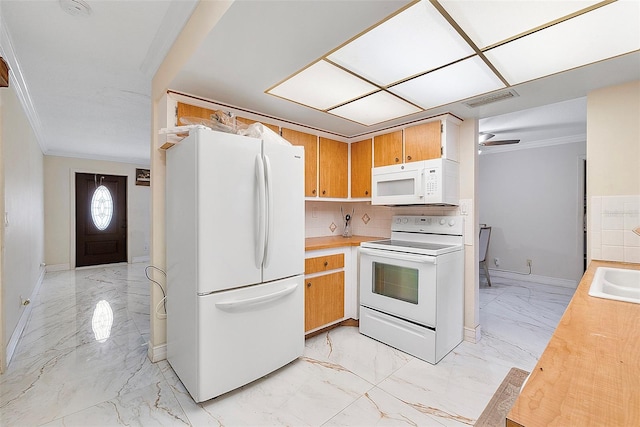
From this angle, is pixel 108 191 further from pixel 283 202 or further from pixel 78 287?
pixel 283 202

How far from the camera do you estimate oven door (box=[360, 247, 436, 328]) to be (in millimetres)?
2311

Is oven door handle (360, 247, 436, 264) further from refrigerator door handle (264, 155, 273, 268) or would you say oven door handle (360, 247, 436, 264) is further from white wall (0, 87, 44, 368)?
white wall (0, 87, 44, 368)

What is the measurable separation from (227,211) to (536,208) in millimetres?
5141

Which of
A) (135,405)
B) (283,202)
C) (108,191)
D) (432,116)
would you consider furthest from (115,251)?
(432,116)

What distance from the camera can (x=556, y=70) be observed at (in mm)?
1841

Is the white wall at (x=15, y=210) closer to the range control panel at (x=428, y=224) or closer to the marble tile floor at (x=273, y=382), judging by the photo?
the marble tile floor at (x=273, y=382)

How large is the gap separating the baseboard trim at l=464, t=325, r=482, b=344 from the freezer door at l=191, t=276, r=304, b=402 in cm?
163

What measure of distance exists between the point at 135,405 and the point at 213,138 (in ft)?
5.76

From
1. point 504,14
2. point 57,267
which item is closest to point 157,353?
point 504,14

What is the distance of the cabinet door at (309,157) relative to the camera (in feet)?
9.67

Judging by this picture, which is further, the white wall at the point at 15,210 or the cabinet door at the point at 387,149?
the cabinet door at the point at 387,149

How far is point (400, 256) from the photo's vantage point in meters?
2.50

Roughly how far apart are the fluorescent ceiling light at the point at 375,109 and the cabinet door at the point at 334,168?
515 mm

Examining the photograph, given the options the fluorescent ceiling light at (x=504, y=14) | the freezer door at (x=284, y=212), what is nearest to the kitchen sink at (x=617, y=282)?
the fluorescent ceiling light at (x=504, y=14)
